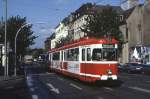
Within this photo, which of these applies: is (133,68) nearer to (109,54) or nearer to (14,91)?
(109,54)

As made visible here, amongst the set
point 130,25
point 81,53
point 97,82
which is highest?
point 130,25

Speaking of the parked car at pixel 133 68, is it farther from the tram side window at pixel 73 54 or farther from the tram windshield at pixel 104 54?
the tram windshield at pixel 104 54

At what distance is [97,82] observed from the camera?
2916 centimetres

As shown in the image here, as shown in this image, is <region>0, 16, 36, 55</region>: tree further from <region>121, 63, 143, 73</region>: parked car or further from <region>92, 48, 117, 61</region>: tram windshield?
<region>92, 48, 117, 61</region>: tram windshield

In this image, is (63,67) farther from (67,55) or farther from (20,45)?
(20,45)

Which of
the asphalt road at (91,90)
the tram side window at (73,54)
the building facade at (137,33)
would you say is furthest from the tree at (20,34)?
the asphalt road at (91,90)

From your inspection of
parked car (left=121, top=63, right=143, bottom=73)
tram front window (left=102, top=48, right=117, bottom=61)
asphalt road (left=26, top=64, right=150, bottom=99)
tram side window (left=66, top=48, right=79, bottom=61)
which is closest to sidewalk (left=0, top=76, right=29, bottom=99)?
asphalt road (left=26, top=64, right=150, bottom=99)

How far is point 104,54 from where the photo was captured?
28406 mm

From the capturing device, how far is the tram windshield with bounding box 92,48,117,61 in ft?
92.9

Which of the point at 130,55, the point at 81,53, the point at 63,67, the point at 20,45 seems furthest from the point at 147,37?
the point at 81,53

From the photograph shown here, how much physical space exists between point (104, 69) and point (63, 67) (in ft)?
44.5

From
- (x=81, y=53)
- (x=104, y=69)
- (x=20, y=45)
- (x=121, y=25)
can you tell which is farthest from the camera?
(x=121, y=25)

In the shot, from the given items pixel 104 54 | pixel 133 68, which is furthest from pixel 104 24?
pixel 104 54

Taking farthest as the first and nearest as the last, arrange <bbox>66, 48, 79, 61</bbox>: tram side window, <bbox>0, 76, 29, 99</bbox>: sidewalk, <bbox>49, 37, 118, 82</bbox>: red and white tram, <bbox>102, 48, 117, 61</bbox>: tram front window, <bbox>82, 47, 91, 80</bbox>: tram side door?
1. <bbox>66, 48, 79, 61</bbox>: tram side window
2. <bbox>82, 47, 91, 80</bbox>: tram side door
3. <bbox>102, 48, 117, 61</bbox>: tram front window
4. <bbox>49, 37, 118, 82</bbox>: red and white tram
5. <bbox>0, 76, 29, 99</bbox>: sidewalk
